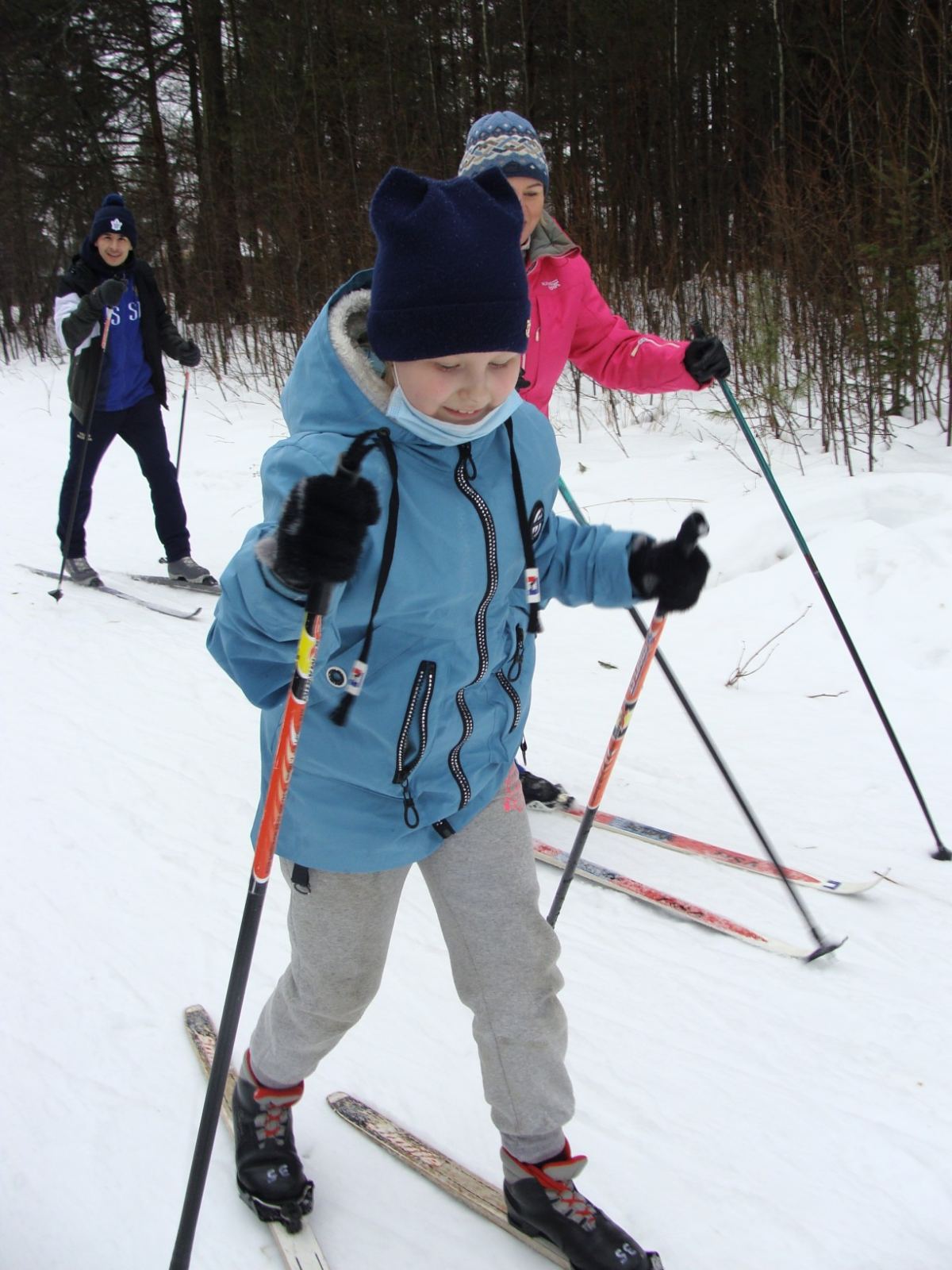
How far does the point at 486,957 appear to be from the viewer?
166 centimetres

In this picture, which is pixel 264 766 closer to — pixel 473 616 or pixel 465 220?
pixel 473 616

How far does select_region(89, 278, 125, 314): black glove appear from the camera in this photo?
5.26 meters

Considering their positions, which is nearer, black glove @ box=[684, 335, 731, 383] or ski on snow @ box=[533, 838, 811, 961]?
ski on snow @ box=[533, 838, 811, 961]

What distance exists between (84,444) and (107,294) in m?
0.90

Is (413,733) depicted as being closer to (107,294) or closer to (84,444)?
(107,294)

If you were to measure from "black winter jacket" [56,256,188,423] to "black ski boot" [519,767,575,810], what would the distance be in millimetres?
3622

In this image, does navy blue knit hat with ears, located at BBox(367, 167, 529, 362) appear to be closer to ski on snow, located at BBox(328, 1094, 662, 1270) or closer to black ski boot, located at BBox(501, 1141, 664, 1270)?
black ski boot, located at BBox(501, 1141, 664, 1270)

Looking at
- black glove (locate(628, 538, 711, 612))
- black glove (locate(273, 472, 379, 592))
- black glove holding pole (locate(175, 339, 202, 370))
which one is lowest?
black glove (locate(628, 538, 711, 612))

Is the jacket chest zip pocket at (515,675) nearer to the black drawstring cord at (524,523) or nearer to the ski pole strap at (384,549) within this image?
the black drawstring cord at (524,523)

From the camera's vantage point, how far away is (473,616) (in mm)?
1614

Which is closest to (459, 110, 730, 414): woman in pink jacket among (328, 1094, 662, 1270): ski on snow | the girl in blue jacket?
the girl in blue jacket

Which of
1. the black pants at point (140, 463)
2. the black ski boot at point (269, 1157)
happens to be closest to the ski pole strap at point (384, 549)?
the black ski boot at point (269, 1157)

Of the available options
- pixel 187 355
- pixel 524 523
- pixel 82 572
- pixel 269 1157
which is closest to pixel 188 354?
pixel 187 355

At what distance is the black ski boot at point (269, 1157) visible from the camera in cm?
180
